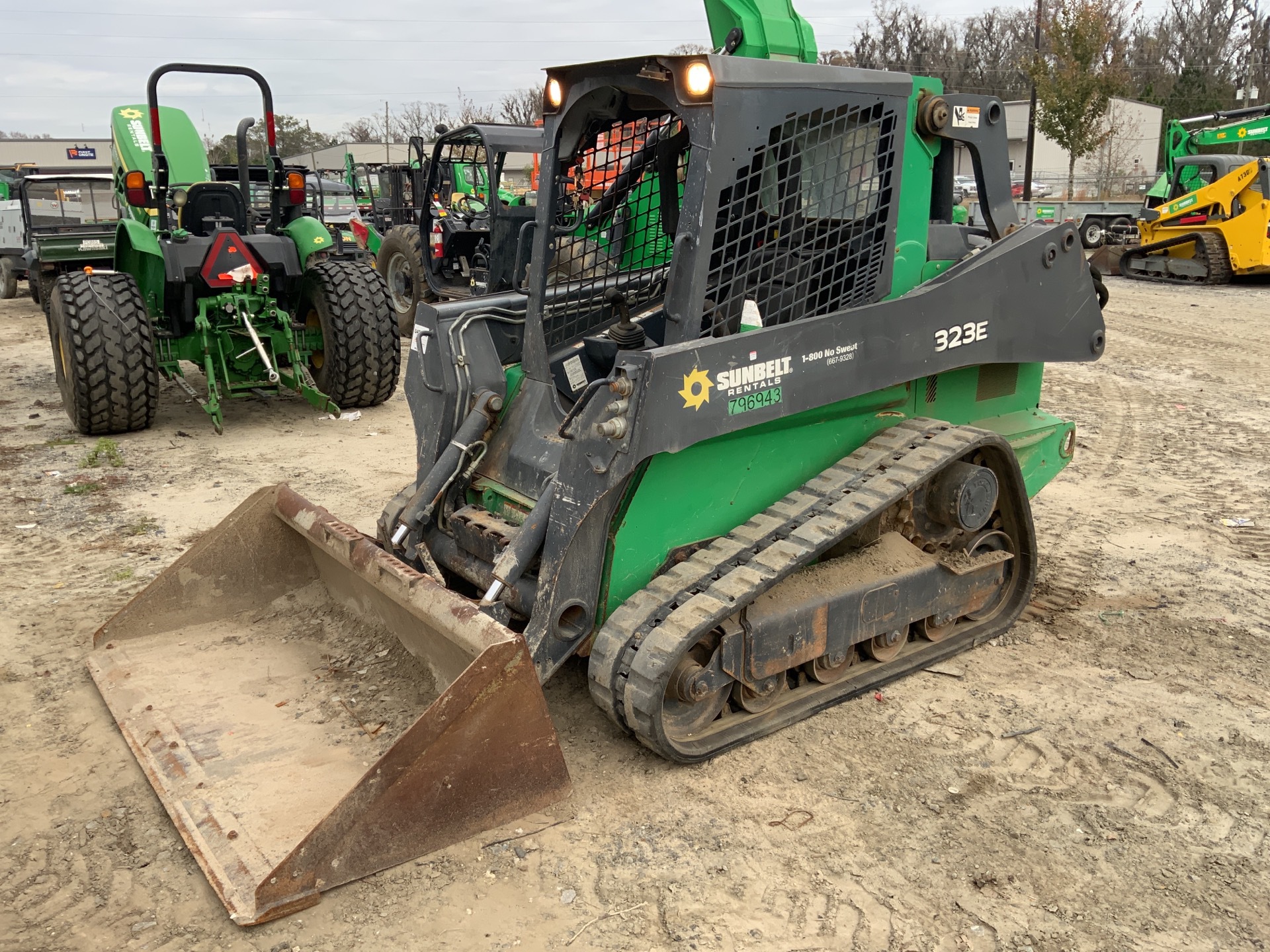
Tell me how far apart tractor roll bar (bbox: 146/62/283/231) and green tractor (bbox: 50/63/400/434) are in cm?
1

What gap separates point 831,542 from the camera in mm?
3496

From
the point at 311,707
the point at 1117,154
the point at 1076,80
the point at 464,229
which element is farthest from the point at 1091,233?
the point at 1117,154

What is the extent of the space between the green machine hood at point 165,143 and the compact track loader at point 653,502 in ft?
18.1

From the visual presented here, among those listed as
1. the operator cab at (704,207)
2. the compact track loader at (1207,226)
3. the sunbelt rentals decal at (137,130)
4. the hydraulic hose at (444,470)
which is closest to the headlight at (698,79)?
the operator cab at (704,207)

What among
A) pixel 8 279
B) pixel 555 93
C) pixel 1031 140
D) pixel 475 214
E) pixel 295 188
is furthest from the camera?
pixel 1031 140

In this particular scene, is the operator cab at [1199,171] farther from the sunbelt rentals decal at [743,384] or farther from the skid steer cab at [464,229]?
the sunbelt rentals decal at [743,384]

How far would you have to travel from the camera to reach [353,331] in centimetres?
812

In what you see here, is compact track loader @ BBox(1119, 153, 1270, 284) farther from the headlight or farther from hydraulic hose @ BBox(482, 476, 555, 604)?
hydraulic hose @ BBox(482, 476, 555, 604)

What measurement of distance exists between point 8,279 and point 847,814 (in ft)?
55.1

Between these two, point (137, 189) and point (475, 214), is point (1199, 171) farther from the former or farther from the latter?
point (137, 189)

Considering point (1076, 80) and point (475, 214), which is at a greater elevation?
point (1076, 80)

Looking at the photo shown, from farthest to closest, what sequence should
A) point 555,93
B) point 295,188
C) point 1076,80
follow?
point 1076,80 → point 295,188 → point 555,93

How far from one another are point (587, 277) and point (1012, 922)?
107 inches

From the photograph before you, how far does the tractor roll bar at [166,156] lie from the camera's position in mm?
7785
